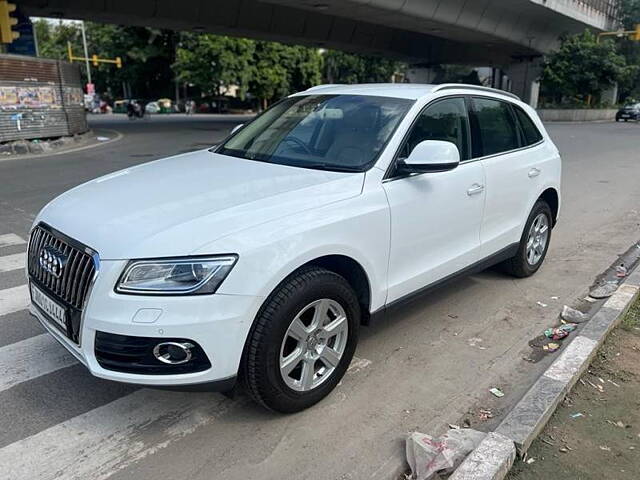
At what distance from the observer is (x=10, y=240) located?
654 centimetres

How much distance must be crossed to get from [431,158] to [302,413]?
1697mm

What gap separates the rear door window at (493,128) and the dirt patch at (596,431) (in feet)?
5.72

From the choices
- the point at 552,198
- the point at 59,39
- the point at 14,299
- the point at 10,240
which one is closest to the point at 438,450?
the point at 552,198

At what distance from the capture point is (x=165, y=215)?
280cm

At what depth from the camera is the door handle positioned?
403cm

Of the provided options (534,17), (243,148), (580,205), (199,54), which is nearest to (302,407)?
(243,148)

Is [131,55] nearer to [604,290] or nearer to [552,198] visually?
[552,198]

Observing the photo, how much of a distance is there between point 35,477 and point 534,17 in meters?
35.6

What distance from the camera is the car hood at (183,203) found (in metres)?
2.62

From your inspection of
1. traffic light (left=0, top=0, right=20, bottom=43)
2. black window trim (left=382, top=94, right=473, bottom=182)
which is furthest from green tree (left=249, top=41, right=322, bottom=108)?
black window trim (left=382, top=94, right=473, bottom=182)

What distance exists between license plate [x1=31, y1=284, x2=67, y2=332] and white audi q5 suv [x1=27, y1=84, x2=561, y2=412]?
0.04ft

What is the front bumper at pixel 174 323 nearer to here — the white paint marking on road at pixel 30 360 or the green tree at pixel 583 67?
the white paint marking on road at pixel 30 360

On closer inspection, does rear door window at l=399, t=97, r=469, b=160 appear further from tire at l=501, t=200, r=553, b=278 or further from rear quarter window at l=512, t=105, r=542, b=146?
tire at l=501, t=200, r=553, b=278

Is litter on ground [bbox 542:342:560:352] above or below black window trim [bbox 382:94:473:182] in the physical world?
below
